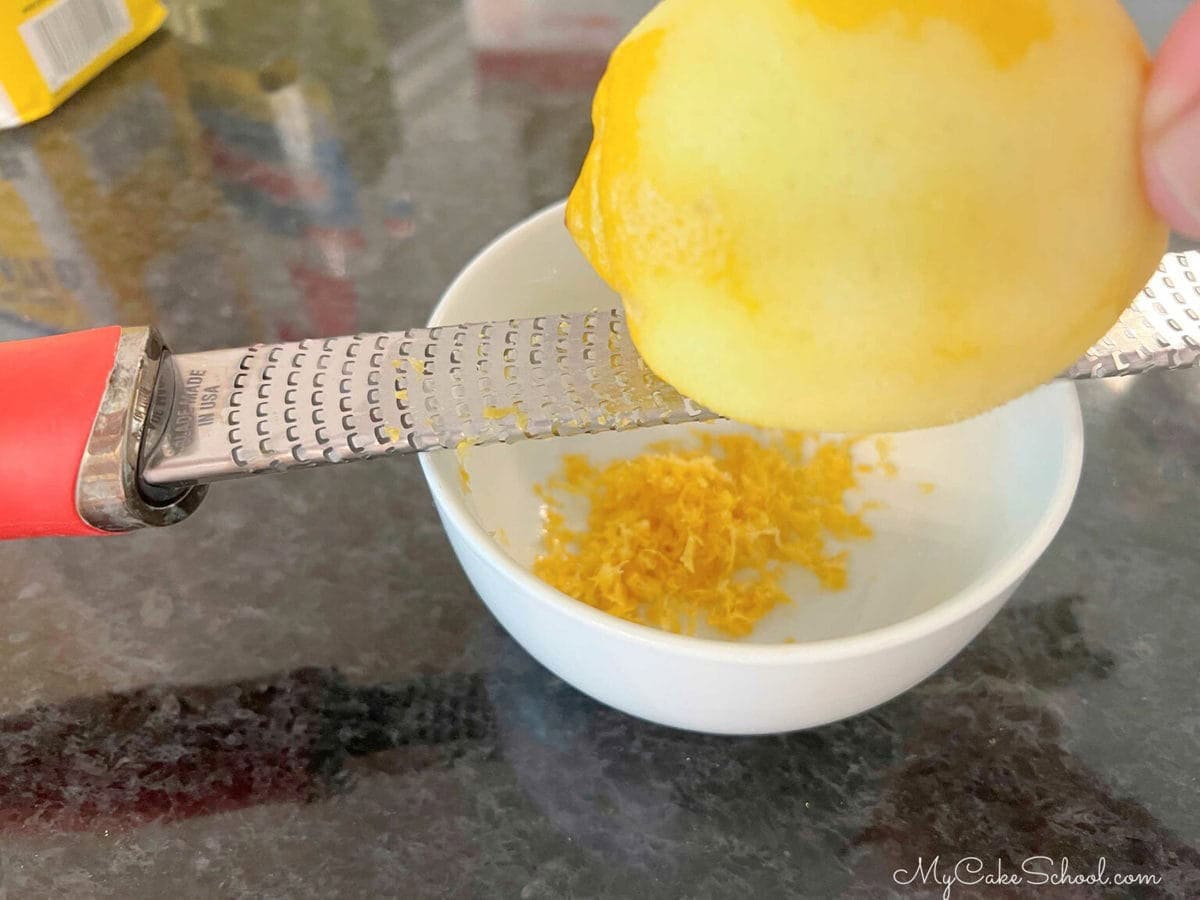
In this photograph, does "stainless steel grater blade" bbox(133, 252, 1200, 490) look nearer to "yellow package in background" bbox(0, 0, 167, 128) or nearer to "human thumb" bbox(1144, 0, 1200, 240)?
"human thumb" bbox(1144, 0, 1200, 240)

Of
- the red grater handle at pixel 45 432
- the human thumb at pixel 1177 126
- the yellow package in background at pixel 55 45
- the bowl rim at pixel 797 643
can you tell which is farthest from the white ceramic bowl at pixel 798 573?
the yellow package in background at pixel 55 45

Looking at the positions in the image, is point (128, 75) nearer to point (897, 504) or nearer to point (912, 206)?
point (897, 504)

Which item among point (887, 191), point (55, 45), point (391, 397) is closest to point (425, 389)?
point (391, 397)

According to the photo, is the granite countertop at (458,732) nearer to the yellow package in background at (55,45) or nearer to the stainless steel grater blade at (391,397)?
the stainless steel grater blade at (391,397)

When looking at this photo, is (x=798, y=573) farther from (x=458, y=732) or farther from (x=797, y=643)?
(x=458, y=732)

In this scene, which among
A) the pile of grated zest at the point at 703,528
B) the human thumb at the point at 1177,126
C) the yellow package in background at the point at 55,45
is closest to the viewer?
the human thumb at the point at 1177,126

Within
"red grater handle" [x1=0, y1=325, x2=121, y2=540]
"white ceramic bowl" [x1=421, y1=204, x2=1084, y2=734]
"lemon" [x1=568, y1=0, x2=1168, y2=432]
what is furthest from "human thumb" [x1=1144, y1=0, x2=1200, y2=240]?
"red grater handle" [x1=0, y1=325, x2=121, y2=540]

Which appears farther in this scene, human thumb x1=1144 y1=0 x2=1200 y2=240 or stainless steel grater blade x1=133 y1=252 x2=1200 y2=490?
stainless steel grater blade x1=133 y1=252 x2=1200 y2=490
